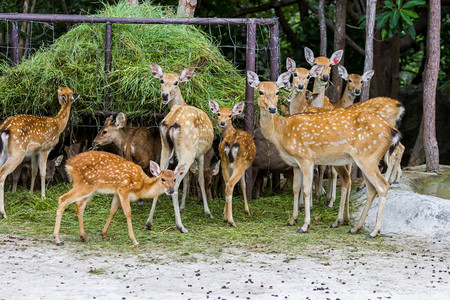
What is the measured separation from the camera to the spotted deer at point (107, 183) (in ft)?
24.7

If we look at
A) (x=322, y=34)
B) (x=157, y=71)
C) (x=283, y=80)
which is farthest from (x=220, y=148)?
(x=322, y=34)

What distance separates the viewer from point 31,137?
9.31 m

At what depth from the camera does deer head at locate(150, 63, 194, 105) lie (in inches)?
365

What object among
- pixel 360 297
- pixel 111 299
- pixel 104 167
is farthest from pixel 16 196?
pixel 360 297

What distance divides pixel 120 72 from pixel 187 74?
0.99m

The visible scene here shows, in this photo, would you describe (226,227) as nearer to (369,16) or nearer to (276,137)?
(276,137)

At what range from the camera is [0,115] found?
404 inches

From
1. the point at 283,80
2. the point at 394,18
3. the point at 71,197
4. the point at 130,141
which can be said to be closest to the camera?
the point at 71,197

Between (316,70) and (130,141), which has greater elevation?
(316,70)

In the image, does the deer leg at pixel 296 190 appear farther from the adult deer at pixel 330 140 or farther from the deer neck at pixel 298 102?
the deer neck at pixel 298 102

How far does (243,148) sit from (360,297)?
3.45 m

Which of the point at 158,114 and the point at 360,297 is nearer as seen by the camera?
the point at 360,297

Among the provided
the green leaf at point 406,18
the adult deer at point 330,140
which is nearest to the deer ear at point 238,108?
the adult deer at point 330,140

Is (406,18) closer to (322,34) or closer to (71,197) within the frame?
(322,34)
